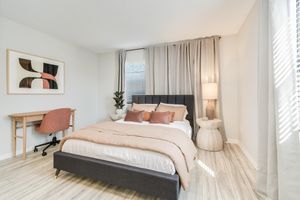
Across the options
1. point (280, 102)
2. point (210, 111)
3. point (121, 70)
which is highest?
point (121, 70)

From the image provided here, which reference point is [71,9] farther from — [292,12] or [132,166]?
[292,12]

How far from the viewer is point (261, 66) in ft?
5.71

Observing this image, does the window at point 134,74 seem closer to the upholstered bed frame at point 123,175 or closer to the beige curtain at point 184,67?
the beige curtain at point 184,67

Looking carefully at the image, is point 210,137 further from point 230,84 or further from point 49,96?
point 49,96

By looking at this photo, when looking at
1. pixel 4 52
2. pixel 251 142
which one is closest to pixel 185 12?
pixel 251 142

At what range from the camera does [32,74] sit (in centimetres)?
320

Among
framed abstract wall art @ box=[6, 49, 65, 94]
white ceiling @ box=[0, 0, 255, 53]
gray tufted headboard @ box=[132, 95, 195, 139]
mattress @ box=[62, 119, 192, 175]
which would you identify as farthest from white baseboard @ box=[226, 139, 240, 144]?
framed abstract wall art @ box=[6, 49, 65, 94]

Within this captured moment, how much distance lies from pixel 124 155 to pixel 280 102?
1.71 m

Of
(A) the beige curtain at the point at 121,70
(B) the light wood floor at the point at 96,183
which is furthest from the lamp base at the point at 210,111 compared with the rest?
(A) the beige curtain at the point at 121,70

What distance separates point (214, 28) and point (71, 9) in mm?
2748

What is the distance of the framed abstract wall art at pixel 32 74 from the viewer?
2.88 meters

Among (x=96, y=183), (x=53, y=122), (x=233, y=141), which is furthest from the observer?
(x=233, y=141)

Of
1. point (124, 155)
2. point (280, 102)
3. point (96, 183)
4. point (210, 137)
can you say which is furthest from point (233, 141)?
point (96, 183)

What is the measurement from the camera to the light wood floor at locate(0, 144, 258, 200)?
1772mm
